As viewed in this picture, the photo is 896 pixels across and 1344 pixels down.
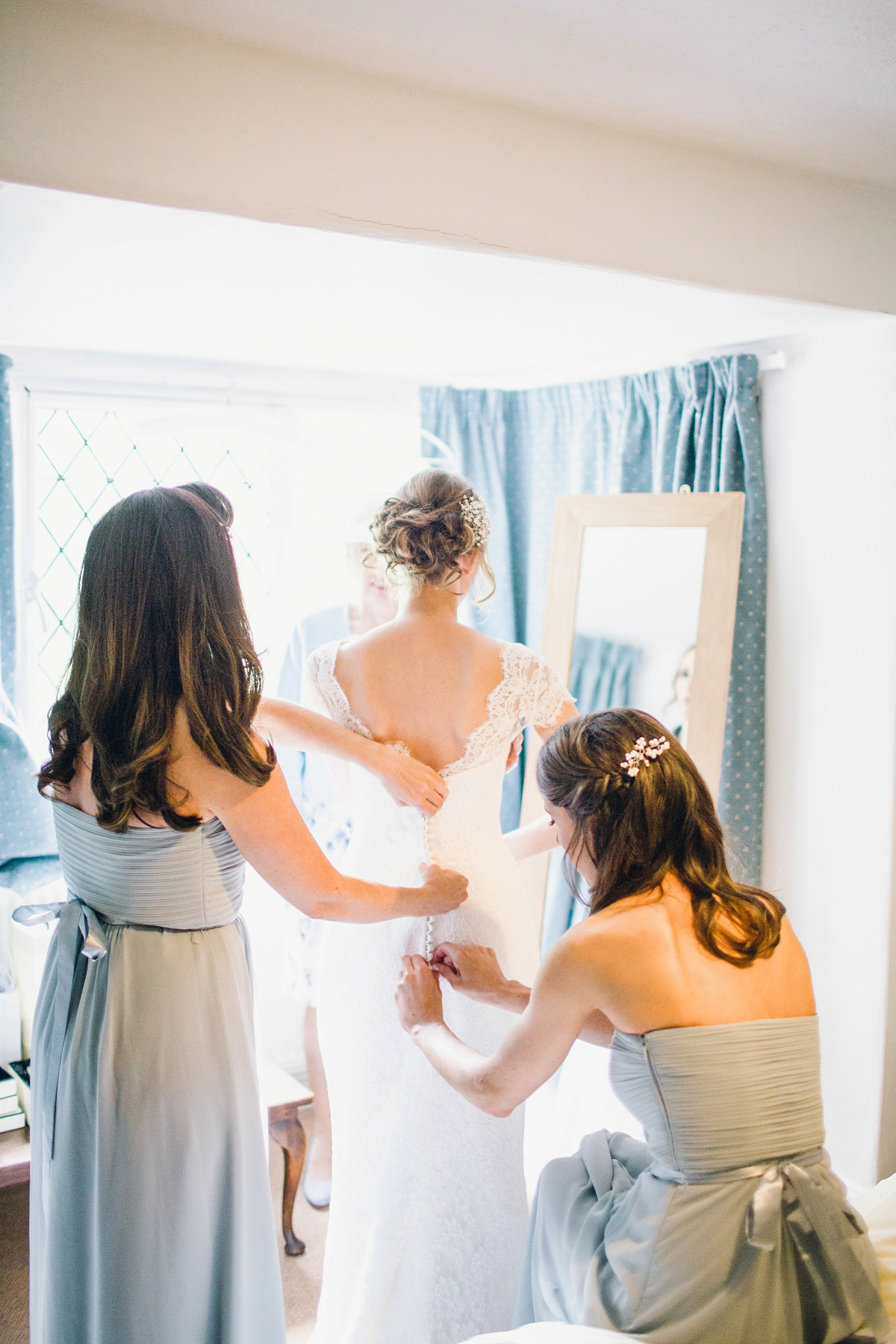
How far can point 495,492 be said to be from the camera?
3.29m

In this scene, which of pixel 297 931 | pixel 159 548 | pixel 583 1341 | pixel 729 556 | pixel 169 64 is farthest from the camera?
pixel 297 931

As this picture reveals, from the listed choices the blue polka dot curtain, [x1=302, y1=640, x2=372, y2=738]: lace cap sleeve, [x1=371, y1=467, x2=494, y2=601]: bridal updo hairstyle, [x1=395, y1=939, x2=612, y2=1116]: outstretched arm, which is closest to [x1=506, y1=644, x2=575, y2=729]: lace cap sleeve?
[x1=371, y1=467, x2=494, y2=601]: bridal updo hairstyle

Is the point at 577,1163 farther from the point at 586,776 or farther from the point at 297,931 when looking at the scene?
the point at 297,931

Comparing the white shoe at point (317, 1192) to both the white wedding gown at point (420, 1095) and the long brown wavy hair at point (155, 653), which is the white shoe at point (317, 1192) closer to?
the white wedding gown at point (420, 1095)

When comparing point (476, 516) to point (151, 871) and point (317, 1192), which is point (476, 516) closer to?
point (151, 871)

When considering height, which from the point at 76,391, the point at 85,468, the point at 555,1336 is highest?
the point at 76,391

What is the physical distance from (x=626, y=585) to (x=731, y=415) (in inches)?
22.0

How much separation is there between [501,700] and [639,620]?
0.94 metres

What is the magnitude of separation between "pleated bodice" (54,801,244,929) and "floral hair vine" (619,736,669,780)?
2.05 feet

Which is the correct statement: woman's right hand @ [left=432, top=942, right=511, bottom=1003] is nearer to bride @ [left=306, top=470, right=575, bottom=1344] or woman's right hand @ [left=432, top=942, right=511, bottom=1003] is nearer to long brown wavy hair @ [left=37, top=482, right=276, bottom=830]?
bride @ [left=306, top=470, right=575, bottom=1344]

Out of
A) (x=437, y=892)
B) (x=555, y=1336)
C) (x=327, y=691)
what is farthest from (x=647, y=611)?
(x=555, y=1336)

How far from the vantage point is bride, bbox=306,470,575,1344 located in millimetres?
1851

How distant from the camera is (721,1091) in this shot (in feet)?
4.42

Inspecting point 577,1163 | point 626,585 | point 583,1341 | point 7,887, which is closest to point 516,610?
point 626,585
